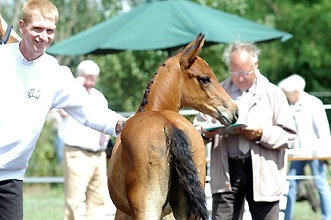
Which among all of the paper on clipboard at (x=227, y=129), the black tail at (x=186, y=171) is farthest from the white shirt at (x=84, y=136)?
the black tail at (x=186, y=171)

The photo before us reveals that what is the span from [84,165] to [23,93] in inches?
143

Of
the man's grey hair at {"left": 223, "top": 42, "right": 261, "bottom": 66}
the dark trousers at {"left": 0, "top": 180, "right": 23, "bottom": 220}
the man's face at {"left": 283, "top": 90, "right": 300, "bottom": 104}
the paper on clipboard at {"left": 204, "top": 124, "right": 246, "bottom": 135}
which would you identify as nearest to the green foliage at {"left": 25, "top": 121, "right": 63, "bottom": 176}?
the man's face at {"left": 283, "top": 90, "right": 300, "bottom": 104}

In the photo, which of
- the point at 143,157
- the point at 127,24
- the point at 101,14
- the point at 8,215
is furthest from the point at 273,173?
the point at 101,14

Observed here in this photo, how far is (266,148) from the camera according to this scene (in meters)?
5.10

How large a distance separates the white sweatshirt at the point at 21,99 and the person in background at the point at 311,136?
4.66m

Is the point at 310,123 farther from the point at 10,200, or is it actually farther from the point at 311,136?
the point at 10,200

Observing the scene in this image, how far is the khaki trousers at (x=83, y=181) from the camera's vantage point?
23.9 ft

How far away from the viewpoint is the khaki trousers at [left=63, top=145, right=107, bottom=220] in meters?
7.27

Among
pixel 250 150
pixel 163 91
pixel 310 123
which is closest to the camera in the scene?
pixel 163 91

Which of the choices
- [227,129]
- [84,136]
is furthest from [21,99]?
[84,136]

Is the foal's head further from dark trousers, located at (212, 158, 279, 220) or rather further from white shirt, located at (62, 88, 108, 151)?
white shirt, located at (62, 88, 108, 151)

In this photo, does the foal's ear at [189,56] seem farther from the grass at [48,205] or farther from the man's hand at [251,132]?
the grass at [48,205]

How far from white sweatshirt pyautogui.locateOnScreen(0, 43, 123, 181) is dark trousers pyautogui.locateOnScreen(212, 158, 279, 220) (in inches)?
73.6

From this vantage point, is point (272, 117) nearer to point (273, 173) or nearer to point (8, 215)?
point (273, 173)
